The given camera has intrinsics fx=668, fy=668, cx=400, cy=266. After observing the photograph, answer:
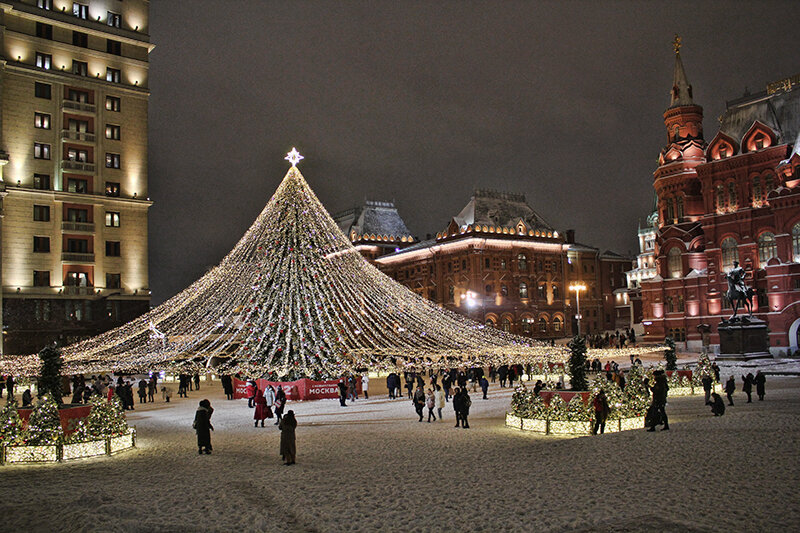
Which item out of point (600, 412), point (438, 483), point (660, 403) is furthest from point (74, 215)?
point (660, 403)

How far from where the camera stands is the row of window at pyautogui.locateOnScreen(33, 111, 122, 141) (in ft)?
162

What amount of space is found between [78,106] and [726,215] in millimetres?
53527

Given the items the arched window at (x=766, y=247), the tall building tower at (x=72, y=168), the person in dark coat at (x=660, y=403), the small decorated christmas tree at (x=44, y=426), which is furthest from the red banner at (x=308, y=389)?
the arched window at (x=766, y=247)

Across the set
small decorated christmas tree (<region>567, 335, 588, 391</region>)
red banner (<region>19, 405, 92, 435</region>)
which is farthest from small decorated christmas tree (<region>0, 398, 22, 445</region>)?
small decorated christmas tree (<region>567, 335, 588, 391</region>)

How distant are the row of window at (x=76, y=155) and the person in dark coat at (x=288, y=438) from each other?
42.6m

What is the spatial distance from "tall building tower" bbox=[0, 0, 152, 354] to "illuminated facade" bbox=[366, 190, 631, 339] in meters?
33.6

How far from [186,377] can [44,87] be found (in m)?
28.0

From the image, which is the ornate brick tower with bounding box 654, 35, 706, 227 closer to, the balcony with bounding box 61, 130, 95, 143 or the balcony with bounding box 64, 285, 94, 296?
the balcony with bounding box 61, 130, 95, 143

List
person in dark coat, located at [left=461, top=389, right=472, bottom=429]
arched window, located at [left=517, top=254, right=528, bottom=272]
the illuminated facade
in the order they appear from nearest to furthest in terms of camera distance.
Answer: person in dark coat, located at [left=461, top=389, right=472, bottom=429] < the illuminated facade < arched window, located at [left=517, top=254, right=528, bottom=272]

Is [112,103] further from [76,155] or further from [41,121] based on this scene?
[41,121]

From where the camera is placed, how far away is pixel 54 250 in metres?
49.3

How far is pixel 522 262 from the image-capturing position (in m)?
76.8

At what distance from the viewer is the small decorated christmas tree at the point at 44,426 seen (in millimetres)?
17016

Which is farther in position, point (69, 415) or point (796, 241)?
point (796, 241)
